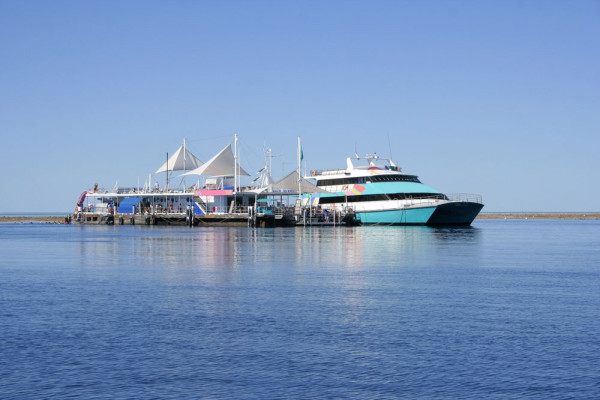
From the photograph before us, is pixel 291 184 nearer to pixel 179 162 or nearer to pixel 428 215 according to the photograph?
pixel 428 215

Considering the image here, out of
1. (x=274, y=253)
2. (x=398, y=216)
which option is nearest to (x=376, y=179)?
(x=398, y=216)

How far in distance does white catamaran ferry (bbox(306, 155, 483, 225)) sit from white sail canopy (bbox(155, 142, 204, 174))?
2159 cm

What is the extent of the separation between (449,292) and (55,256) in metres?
26.5

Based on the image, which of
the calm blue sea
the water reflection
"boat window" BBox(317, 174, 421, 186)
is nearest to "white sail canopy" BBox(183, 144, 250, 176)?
"boat window" BBox(317, 174, 421, 186)

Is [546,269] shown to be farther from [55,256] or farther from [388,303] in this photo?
[55,256]

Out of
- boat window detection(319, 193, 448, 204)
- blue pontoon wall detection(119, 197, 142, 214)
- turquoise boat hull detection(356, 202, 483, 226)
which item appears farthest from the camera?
blue pontoon wall detection(119, 197, 142, 214)

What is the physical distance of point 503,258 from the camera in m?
39.6

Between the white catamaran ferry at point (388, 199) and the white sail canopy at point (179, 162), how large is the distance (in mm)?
21585

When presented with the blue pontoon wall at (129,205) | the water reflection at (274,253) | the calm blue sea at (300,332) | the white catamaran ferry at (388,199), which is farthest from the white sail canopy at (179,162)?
the calm blue sea at (300,332)

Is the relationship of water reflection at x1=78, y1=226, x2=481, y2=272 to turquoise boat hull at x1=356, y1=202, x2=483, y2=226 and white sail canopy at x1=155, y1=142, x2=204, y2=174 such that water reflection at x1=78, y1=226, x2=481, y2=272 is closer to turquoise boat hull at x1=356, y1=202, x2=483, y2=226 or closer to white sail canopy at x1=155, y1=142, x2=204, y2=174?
turquoise boat hull at x1=356, y1=202, x2=483, y2=226

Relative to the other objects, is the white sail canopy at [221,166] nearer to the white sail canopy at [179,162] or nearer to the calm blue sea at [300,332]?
the white sail canopy at [179,162]

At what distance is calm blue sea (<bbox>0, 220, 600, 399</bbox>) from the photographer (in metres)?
13.1

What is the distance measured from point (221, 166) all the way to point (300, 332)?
234ft

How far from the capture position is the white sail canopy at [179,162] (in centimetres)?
9712
